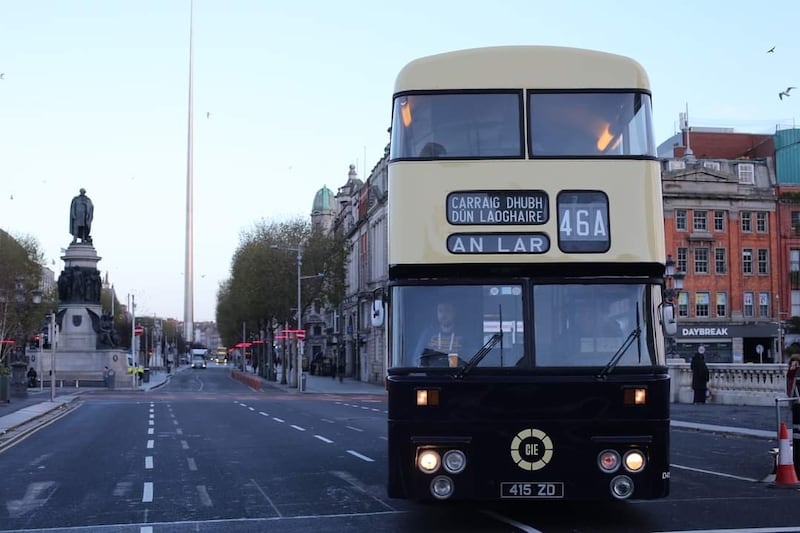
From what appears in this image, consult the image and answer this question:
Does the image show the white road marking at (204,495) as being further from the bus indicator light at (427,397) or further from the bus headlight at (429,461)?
the bus indicator light at (427,397)

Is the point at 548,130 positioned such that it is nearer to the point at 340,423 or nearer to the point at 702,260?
the point at 340,423

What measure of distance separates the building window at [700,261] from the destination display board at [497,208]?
224 ft

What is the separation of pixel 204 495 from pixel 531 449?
6233mm

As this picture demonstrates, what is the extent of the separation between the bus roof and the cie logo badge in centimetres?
353

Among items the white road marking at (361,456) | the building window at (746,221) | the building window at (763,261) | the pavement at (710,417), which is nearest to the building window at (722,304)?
the building window at (763,261)

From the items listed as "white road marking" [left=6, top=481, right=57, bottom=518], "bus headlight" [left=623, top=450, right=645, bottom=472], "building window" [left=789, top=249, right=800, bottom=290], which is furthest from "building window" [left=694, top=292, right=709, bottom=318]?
"bus headlight" [left=623, top=450, right=645, bottom=472]

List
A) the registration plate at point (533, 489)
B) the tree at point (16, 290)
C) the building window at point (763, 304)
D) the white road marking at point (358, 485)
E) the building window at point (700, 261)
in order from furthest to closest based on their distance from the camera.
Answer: the tree at point (16, 290) < the building window at point (763, 304) < the building window at point (700, 261) < the white road marking at point (358, 485) < the registration plate at point (533, 489)

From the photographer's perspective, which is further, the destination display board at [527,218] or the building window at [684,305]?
the building window at [684,305]

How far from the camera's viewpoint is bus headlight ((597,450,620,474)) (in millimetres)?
9680

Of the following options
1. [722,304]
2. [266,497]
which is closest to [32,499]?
[266,497]

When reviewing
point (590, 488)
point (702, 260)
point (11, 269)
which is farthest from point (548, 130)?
point (11, 269)

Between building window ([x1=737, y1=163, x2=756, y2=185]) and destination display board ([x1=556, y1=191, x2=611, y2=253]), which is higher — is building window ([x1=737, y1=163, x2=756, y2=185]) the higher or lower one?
the higher one

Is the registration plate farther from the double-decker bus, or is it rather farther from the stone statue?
the stone statue

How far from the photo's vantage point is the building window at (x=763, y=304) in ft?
249
